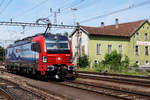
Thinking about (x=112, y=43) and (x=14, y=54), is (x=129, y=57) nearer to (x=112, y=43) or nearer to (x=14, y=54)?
(x=112, y=43)

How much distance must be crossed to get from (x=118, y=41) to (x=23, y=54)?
24.1 meters

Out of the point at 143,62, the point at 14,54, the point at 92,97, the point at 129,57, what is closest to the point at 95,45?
the point at 129,57

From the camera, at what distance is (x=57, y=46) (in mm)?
16234

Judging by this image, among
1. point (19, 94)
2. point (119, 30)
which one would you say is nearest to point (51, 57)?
point (19, 94)

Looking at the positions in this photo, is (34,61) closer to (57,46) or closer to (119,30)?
(57,46)

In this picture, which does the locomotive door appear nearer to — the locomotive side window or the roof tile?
the locomotive side window

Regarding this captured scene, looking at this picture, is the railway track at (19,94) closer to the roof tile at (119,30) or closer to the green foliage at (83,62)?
the green foliage at (83,62)

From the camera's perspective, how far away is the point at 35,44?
16.6 meters

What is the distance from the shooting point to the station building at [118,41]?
126 ft

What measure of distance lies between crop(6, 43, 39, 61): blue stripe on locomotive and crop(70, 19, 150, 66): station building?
1627 centimetres

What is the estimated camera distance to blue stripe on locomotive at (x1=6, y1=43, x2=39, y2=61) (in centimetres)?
1688

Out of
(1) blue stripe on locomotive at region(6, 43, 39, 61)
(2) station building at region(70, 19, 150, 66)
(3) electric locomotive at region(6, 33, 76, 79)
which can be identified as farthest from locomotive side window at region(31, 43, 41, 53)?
(2) station building at region(70, 19, 150, 66)

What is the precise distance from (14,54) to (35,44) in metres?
6.71

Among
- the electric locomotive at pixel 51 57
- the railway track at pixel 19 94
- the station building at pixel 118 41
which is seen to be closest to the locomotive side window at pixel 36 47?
the electric locomotive at pixel 51 57
